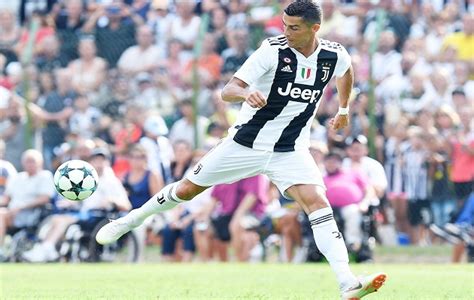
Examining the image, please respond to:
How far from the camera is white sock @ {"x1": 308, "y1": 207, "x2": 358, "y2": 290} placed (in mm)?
8203

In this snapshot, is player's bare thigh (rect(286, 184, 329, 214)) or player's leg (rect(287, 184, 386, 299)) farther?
player's bare thigh (rect(286, 184, 329, 214))

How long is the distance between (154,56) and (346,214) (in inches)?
198

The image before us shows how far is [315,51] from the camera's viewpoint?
350 inches

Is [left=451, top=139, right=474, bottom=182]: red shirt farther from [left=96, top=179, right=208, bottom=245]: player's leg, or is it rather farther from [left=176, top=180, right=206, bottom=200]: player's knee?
[left=176, top=180, right=206, bottom=200]: player's knee

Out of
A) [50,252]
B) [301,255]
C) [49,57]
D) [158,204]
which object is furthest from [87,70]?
[158,204]

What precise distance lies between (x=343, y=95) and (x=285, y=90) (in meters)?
0.72

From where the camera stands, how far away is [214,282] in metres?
11.5

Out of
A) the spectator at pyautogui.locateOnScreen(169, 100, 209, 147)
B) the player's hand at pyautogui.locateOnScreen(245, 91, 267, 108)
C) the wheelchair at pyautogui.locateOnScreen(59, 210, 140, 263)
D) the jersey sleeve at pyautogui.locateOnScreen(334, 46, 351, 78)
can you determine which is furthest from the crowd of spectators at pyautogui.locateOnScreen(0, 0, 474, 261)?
the player's hand at pyautogui.locateOnScreen(245, 91, 267, 108)

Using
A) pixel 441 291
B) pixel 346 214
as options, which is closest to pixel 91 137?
pixel 346 214

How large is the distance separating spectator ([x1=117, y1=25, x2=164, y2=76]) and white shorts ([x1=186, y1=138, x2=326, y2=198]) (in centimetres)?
911

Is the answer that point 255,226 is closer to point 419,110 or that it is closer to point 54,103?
point 419,110

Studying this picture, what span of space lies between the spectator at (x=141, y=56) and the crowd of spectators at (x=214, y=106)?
1.0 inches

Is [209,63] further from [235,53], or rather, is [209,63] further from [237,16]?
[237,16]

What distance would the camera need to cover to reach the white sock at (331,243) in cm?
820
